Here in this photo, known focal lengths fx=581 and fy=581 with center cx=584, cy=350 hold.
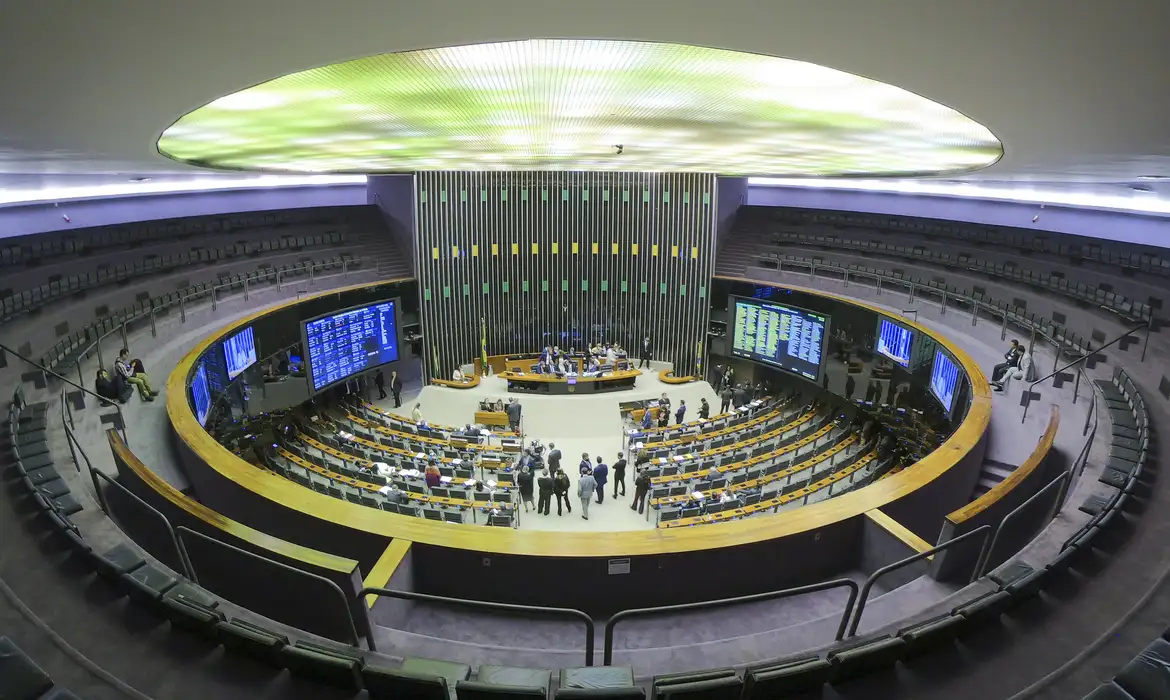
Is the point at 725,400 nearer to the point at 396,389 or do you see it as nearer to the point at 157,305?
the point at 396,389

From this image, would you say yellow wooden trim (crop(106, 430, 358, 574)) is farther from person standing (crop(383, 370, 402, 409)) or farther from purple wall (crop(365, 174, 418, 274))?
purple wall (crop(365, 174, 418, 274))

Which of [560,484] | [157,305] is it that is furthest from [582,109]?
[157,305]

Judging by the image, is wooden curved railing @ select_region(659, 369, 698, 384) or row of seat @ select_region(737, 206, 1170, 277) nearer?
row of seat @ select_region(737, 206, 1170, 277)

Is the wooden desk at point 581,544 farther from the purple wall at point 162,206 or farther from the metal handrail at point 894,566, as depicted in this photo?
the purple wall at point 162,206

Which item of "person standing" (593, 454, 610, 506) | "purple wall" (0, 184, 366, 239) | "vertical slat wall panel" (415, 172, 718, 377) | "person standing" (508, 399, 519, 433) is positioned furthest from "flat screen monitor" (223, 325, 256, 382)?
"person standing" (593, 454, 610, 506)

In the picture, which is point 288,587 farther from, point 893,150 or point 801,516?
point 893,150

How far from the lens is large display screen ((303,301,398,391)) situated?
1450 cm

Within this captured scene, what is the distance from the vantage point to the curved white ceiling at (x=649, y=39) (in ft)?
7.31

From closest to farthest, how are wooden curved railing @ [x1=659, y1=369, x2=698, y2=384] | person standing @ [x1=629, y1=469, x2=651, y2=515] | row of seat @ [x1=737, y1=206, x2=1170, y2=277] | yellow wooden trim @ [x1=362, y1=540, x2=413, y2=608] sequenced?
yellow wooden trim @ [x1=362, y1=540, x2=413, y2=608], person standing @ [x1=629, y1=469, x2=651, y2=515], row of seat @ [x1=737, y1=206, x2=1170, y2=277], wooden curved railing @ [x1=659, y1=369, x2=698, y2=384]

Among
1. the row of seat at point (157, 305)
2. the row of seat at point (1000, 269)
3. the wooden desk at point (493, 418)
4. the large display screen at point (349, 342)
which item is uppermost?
the row of seat at point (1000, 269)

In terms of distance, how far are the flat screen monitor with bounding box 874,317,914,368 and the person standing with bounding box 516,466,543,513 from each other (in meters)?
9.17

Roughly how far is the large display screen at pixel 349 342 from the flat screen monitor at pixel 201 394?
3.78 metres

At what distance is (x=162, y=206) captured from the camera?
16.3 metres

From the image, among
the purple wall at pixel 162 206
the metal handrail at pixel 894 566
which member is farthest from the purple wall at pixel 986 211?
the purple wall at pixel 162 206
